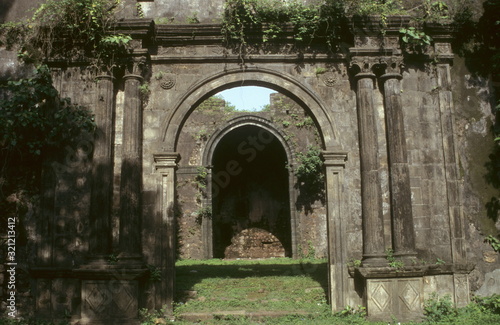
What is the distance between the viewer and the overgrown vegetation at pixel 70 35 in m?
7.45

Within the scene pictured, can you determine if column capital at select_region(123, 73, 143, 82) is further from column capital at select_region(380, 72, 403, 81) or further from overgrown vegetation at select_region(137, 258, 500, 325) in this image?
column capital at select_region(380, 72, 403, 81)

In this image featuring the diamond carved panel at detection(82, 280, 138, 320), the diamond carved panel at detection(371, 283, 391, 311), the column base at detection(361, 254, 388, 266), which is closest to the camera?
the diamond carved panel at detection(82, 280, 138, 320)

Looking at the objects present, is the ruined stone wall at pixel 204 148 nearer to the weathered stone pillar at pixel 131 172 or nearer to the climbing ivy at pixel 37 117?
the weathered stone pillar at pixel 131 172

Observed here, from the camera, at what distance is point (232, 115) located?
58.6ft

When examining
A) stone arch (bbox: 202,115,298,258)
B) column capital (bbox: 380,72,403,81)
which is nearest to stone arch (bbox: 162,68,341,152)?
column capital (bbox: 380,72,403,81)

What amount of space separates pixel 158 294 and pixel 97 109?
10.5 feet

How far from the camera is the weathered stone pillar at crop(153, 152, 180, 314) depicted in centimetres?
731

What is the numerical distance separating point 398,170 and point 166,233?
156 inches

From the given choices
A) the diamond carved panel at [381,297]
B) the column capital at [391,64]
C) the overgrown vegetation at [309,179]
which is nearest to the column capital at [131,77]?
the column capital at [391,64]

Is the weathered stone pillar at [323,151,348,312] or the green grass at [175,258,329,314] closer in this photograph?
the weathered stone pillar at [323,151,348,312]

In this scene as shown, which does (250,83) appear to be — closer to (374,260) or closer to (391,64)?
(391,64)

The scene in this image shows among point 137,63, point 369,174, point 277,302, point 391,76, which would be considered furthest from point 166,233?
point 391,76

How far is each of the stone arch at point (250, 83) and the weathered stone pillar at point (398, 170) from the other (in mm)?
934

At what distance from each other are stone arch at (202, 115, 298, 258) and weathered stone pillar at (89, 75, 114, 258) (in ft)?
32.0
